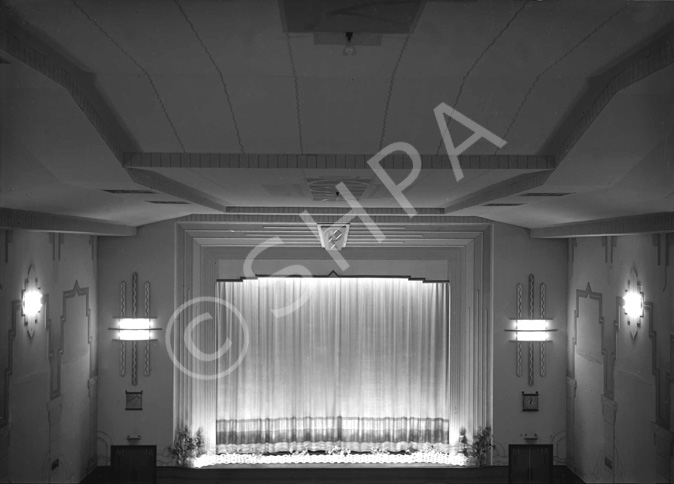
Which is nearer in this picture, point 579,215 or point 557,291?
point 579,215

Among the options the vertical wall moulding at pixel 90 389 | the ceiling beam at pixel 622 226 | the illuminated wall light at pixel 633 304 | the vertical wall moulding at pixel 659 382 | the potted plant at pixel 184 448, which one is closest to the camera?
the ceiling beam at pixel 622 226

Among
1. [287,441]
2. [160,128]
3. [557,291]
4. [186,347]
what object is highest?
[160,128]

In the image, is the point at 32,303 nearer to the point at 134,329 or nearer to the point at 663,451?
the point at 134,329

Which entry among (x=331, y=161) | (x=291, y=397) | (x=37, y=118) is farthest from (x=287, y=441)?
(x=37, y=118)

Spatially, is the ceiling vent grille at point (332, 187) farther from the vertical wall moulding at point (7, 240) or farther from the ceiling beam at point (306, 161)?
the vertical wall moulding at point (7, 240)

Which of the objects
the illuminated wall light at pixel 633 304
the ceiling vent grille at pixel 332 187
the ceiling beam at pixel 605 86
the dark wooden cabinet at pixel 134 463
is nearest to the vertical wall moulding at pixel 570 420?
the illuminated wall light at pixel 633 304

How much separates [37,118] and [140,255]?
5.41m

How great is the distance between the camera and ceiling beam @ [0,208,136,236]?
14.5 ft

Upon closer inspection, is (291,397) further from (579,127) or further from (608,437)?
(579,127)

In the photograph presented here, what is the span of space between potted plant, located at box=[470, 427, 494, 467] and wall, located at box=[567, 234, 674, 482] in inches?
42.8

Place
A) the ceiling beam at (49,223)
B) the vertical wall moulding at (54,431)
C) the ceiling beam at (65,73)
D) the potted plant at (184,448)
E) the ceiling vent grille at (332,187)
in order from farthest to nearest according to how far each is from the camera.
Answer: the potted plant at (184,448) < the vertical wall moulding at (54,431) < the ceiling beam at (49,223) < the ceiling vent grille at (332,187) < the ceiling beam at (65,73)

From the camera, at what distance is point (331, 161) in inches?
139

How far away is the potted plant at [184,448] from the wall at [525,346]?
4.10m

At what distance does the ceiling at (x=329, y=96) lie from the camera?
1934mm
